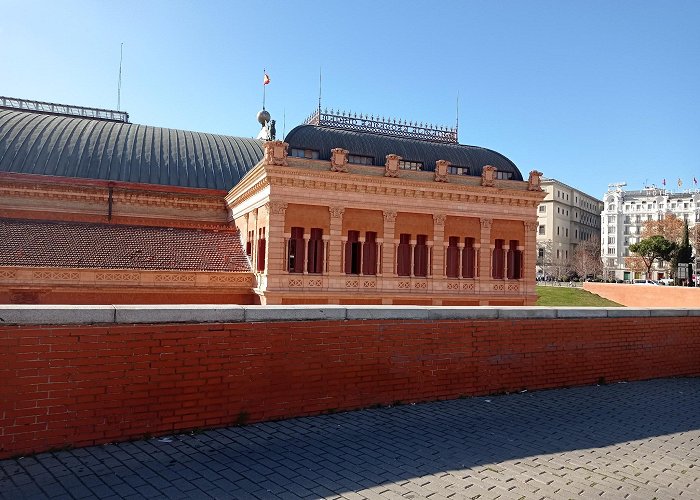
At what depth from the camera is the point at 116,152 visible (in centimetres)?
3322

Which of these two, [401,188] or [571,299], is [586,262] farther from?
[401,188]

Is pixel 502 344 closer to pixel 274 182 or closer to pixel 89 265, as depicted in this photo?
pixel 274 182

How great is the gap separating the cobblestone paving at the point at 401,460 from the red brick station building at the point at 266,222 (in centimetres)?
1674

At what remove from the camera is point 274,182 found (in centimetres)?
2481

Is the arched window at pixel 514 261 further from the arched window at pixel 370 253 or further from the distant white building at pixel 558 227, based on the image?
the distant white building at pixel 558 227

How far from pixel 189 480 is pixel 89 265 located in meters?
20.3

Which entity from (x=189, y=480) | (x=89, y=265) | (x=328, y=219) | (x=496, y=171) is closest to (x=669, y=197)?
(x=496, y=171)

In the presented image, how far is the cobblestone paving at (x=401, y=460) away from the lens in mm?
6102

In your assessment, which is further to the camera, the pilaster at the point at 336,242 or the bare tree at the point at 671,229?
the bare tree at the point at 671,229

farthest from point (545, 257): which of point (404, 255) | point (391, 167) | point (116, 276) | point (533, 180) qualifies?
point (116, 276)

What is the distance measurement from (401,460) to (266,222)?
19325 millimetres

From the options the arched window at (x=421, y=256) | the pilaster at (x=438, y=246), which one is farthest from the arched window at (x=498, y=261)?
the arched window at (x=421, y=256)

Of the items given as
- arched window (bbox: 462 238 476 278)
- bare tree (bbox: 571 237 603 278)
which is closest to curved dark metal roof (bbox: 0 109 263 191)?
arched window (bbox: 462 238 476 278)

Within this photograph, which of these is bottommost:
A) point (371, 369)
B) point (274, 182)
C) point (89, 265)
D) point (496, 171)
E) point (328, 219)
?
point (371, 369)
